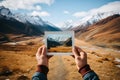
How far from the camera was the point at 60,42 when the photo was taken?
3949mm

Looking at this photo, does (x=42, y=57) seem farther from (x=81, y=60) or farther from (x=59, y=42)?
(x=59, y=42)

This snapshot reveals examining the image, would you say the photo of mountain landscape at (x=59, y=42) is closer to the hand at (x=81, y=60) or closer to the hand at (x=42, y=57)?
the hand at (x=42, y=57)

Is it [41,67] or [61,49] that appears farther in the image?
[61,49]

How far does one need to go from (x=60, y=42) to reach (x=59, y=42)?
21 millimetres

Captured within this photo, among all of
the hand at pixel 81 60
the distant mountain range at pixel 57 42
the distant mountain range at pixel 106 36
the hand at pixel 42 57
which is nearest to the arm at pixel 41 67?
the hand at pixel 42 57

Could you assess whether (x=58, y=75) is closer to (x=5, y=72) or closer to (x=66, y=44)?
(x=5, y=72)

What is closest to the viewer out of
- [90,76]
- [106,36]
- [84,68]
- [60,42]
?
[90,76]

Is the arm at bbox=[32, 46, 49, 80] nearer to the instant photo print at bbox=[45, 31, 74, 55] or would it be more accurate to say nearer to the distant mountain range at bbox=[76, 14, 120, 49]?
the instant photo print at bbox=[45, 31, 74, 55]

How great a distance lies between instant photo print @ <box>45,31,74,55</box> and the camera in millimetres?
3431

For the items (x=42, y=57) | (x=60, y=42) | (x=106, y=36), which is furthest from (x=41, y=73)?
(x=106, y=36)

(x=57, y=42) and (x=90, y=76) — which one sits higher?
(x=57, y=42)

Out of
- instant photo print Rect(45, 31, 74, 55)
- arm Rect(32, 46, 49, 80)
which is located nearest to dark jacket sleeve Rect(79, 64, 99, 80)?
arm Rect(32, 46, 49, 80)

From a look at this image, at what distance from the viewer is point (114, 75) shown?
15.9 m

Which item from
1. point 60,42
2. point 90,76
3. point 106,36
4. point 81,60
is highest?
point 106,36
